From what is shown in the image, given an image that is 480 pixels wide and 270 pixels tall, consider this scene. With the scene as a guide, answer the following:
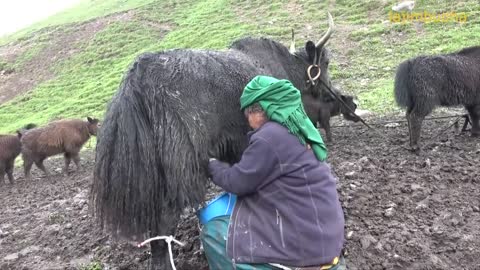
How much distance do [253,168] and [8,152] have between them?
26.9 feet

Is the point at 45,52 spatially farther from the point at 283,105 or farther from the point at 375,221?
the point at 283,105

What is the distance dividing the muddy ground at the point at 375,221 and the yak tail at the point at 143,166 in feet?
2.68

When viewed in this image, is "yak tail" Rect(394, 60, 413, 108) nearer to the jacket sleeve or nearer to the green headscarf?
the green headscarf

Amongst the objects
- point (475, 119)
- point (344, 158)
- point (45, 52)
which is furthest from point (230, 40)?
point (344, 158)

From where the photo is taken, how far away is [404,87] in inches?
290

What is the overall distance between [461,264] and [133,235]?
8.22ft

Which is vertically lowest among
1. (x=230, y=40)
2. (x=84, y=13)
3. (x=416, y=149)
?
(x=230, y=40)

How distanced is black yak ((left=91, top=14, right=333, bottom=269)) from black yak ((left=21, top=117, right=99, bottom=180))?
667 centimetres

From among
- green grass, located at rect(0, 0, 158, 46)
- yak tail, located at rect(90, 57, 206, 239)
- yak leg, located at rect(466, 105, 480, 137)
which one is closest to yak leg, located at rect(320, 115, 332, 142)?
yak leg, located at rect(466, 105, 480, 137)

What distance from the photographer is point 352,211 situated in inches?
190

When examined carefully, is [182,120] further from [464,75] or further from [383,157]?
[464,75]

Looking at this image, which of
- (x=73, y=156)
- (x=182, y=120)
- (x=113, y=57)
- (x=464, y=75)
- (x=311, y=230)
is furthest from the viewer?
(x=113, y=57)

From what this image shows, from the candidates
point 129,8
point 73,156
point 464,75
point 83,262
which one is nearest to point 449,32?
point 464,75

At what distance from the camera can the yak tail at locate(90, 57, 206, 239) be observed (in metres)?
3.49
